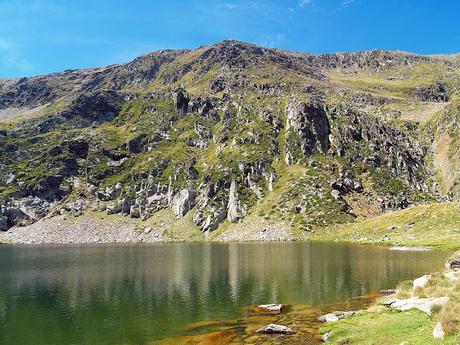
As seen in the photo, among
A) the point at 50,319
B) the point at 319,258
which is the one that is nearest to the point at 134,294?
the point at 50,319

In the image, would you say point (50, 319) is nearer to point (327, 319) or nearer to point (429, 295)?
point (327, 319)

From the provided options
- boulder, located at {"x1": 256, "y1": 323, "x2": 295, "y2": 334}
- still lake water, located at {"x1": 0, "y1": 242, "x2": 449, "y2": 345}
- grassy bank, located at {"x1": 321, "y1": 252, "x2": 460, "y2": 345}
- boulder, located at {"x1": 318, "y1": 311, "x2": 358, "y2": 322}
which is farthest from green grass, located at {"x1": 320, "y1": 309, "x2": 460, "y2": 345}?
still lake water, located at {"x1": 0, "y1": 242, "x2": 449, "y2": 345}

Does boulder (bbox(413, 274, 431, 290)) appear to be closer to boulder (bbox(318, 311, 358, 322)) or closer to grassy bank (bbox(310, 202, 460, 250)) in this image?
boulder (bbox(318, 311, 358, 322))

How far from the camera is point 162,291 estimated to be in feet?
234

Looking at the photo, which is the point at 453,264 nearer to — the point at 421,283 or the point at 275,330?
the point at 421,283

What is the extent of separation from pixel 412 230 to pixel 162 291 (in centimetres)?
11575

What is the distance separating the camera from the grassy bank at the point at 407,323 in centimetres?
2747

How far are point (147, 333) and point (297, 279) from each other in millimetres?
39038

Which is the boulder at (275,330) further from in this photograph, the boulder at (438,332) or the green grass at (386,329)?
the boulder at (438,332)

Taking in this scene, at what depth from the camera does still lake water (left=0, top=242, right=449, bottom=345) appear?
160 ft

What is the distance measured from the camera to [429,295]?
1687 inches

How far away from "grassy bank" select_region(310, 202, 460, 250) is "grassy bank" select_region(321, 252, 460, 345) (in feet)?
261

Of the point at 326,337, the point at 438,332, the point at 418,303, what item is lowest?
the point at 326,337

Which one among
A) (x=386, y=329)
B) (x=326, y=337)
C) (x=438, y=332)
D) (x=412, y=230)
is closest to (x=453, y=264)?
(x=386, y=329)
